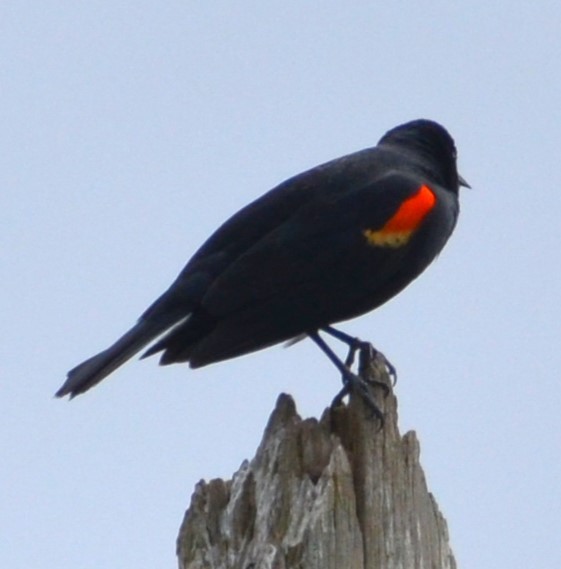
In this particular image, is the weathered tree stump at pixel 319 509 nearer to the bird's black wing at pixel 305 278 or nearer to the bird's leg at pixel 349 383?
the bird's leg at pixel 349 383

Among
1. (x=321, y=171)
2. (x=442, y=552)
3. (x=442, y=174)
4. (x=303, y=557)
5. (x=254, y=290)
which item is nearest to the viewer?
(x=303, y=557)

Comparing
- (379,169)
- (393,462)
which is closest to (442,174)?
(379,169)

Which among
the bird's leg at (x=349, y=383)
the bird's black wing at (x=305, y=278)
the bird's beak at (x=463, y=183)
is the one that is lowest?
the bird's leg at (x=349, y=383)

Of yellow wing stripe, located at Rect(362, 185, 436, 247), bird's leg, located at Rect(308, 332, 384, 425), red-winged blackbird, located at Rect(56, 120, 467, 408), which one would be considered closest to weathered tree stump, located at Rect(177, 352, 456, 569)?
bird's leg, located at Rect(308, 332, 384, 425)

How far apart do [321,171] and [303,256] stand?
1.63 feet

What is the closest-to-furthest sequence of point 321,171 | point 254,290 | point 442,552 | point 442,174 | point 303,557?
1. point 303,557
2. point 442,552
3. point 254,290
4. point 321,171
5. point 442,174

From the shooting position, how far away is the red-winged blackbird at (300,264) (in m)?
5.94

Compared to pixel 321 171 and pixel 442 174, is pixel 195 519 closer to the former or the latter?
pixel 321 171

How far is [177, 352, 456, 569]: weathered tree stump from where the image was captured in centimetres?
392

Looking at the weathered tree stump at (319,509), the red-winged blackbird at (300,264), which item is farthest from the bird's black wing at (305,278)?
the weathered tree stump at (319,509)

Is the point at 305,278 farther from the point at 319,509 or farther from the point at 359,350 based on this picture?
the point at 319,509

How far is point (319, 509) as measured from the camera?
394 cm

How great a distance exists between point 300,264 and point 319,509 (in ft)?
7.97

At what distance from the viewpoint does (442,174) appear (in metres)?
7.29
